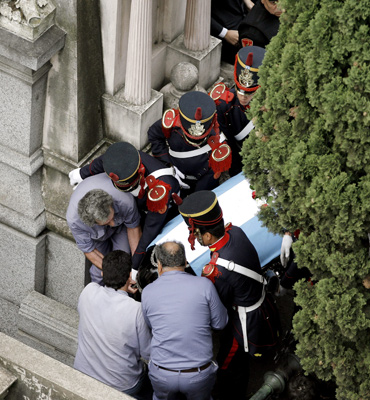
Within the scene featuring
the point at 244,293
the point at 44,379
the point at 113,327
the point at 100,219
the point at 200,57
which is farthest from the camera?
the point at 200,57

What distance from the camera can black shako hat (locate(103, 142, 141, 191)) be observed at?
6.88 metres

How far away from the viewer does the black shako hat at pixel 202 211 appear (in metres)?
6.41

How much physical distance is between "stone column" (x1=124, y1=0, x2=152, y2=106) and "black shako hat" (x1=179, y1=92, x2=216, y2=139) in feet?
1.93

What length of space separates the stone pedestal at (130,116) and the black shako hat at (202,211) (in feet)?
4.76

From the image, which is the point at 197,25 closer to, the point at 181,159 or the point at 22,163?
the point at 181,159

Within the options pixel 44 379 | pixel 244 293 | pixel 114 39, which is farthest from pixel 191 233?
pixel 114 39

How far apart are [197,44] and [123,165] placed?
1.98 metres

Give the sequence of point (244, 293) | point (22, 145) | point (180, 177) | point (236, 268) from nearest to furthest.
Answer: point (236, 268) → point (244, 293) → point (180, 177) → point (22, 145)

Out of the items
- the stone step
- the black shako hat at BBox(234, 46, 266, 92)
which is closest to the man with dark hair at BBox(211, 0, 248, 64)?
the black shako hat at BBox(234, 46, 266, 92)

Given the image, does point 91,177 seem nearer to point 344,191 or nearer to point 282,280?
point 282,280

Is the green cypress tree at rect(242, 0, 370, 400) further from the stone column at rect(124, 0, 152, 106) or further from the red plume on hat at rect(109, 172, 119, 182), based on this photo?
the stone column at rect(124, 0, 152, 106)

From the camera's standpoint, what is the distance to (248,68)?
24.1 ft

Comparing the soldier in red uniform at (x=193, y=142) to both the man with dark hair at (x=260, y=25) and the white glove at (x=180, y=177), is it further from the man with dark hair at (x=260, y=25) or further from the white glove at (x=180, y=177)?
the man with dark hair at (x=260, y=25)

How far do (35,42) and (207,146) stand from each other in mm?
1715
